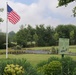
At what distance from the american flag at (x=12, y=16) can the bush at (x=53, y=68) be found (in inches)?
820

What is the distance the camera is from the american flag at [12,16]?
28337 millimetres

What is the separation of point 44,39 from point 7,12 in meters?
42.4

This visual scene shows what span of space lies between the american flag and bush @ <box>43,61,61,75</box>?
2083 centimetres

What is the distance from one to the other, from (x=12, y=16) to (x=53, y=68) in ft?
73.5

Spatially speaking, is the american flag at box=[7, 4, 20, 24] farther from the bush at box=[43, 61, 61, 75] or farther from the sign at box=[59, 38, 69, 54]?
the bush at box=[43, 61, 61, 75]

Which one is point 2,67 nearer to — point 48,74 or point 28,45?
point 48,74

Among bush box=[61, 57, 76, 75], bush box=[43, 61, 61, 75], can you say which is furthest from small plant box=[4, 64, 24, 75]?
bush box=[61, 57, 76, 75]

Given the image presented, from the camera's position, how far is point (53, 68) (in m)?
7.54

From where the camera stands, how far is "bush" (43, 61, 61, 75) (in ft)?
24.6

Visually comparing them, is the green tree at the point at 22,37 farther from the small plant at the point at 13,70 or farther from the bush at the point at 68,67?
the small plant at the point at 13,70

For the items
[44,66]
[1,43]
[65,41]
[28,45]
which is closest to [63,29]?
[28,45]

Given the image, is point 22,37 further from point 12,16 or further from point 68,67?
point 68,67

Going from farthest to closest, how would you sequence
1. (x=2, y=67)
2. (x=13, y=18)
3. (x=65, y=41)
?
(x=13, y=18) → (x=65, y=41) → (x=2, y=67)

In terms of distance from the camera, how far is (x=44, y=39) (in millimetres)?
72500
